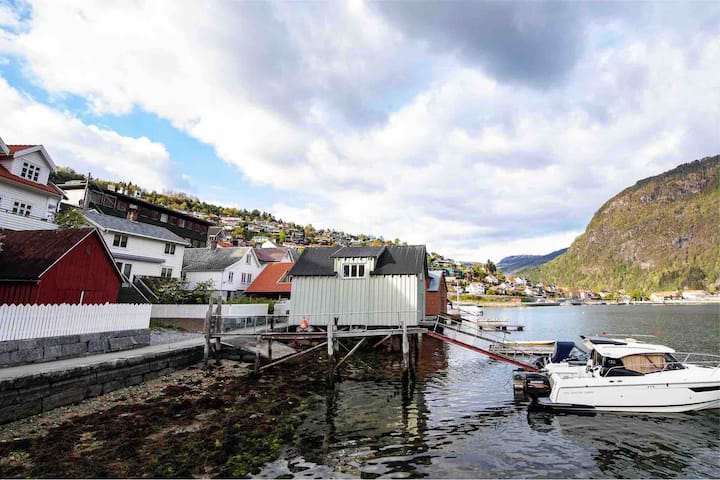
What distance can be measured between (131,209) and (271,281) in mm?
30936

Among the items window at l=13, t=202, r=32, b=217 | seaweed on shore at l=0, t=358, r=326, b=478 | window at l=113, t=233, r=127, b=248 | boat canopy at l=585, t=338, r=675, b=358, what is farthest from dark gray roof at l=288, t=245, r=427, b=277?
window at l=13, t=202, r=32, b=217

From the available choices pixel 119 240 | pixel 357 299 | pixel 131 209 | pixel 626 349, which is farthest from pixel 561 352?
pixel 131 209

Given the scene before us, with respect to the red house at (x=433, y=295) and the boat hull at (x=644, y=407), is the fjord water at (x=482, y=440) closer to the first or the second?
the boat hull at (x=644, y=407)

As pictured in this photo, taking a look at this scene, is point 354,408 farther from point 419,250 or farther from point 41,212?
point 41,212

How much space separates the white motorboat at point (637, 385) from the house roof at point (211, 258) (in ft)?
130

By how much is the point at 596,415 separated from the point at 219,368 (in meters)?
19.8

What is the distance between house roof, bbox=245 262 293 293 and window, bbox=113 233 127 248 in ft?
50.9

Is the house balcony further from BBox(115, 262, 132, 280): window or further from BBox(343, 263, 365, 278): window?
BBox(343, 263, 365, 278): window

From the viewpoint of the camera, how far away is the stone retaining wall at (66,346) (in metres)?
14.3

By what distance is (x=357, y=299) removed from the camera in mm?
30469

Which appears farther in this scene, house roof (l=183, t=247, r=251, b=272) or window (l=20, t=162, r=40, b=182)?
house roof (l=183, t=247, r=251, b=272)

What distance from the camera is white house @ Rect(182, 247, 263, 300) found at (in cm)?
4562

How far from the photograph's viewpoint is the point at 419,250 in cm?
3322

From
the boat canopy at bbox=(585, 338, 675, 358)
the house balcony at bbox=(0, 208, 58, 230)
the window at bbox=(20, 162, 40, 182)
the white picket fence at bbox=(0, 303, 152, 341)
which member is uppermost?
the window at bbox=(20, 162, 40, 182)
